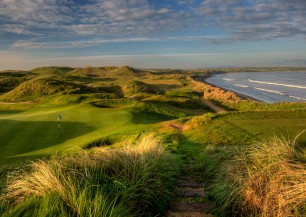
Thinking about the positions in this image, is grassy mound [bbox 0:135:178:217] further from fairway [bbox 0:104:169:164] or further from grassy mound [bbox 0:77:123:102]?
grassy mound [bbox 0:77:123:102]

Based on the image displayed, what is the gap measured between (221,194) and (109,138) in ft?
36.1

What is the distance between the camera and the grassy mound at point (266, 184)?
5.62 meters

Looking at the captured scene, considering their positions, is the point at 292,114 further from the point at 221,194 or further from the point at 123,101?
the point at 123,101

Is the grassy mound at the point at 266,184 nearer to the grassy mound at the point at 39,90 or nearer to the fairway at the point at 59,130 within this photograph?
Answer: the fairway at the point at 59,130

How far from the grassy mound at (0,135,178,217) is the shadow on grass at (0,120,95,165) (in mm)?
9240

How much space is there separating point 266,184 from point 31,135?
53.5ft

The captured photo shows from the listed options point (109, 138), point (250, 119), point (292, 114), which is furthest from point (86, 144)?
point (292, 114)

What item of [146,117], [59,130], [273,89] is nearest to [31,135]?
[59,130]

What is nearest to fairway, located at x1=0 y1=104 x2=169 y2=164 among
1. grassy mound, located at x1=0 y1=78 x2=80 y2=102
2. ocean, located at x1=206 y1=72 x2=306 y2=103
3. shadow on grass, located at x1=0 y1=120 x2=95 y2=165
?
shadow on grass, located at x1=0 y1=120 x2=95 y2=165

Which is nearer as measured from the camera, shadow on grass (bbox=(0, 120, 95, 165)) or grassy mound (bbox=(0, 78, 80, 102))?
shadow on grass (bbox=(0, 120, 95, 165))

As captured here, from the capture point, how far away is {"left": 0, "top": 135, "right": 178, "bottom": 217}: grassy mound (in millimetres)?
5488

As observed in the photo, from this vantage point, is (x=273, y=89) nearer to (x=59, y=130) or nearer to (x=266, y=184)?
(x=59, y=130)

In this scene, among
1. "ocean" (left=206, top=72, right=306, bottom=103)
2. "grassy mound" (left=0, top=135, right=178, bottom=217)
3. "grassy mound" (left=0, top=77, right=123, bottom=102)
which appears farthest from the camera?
"ocean" (left=206, top=72, right=306, bottom=103)

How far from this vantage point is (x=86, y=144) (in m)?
16.5
